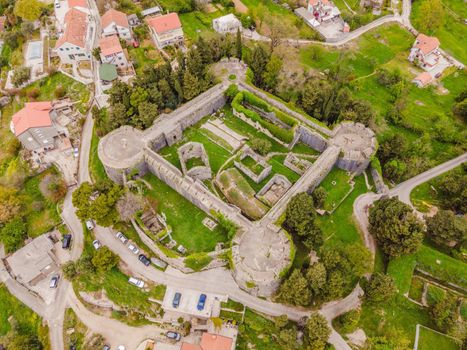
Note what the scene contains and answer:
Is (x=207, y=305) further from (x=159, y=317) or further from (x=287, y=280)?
(x=287, y=280)

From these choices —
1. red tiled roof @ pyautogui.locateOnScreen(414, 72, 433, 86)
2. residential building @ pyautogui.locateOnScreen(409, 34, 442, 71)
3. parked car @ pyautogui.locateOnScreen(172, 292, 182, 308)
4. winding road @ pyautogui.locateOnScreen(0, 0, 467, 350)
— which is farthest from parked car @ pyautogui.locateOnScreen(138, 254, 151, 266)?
residential building @ pyautogui.locateOnScreen(409, 34, 442, 71)

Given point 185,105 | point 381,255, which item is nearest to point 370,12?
point 185,105

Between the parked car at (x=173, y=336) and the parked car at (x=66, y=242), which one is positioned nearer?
the parked car at (x=173, y=336)

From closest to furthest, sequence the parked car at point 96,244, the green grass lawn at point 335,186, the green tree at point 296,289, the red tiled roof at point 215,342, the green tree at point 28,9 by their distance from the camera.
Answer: the red tiled roof at point 215,342
the green tree at point 296,289
the parked car at point 96,244
the green grass lawn at point 335,186
the green tree at point 28,9

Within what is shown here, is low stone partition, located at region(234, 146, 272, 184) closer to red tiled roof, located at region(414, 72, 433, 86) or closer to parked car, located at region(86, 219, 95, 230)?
parked car, located at region(86, 219, 95, 230)

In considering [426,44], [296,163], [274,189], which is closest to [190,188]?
[274,189]

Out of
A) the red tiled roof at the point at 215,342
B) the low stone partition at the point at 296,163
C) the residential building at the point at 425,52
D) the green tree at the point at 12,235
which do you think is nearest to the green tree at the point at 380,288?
the red tiled roof at the point at 215,342

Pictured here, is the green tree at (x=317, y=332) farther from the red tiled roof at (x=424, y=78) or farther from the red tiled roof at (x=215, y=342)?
the red tiled roof at (x=424, y=78)

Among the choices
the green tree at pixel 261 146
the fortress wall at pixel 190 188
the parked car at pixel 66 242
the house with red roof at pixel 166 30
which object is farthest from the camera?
the house with red roof at pixel 166 30
